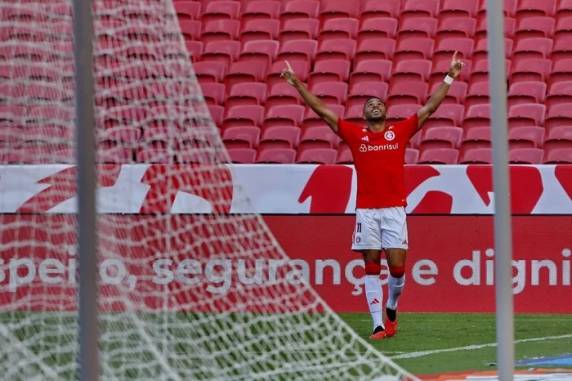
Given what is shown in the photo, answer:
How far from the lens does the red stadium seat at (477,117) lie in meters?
13.4

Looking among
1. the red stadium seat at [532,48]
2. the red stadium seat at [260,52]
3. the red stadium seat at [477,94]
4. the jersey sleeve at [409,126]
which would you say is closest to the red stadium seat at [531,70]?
the red stadium seat at [532,48]

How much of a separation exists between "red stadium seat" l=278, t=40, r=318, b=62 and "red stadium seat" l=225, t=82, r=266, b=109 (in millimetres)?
581

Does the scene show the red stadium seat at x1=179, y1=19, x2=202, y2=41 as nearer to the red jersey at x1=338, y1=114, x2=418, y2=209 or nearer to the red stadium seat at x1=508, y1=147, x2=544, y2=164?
the red stadium seat at x1=508, y1=147, x2=544, y2=164

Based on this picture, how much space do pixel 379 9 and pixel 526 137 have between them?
107 inches

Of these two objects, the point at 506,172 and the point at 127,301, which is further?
the point at 127,301

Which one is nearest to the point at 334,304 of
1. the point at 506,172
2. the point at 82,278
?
the point at 506,172

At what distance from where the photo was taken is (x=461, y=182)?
1145 centimetres

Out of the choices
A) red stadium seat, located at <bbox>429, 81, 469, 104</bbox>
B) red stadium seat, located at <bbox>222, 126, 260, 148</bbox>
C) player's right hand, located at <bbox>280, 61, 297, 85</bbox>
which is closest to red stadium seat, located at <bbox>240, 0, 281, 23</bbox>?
red stadium seat, located at <bbox>222, 126, 260, 148</bbox>

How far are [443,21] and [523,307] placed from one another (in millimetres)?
4343

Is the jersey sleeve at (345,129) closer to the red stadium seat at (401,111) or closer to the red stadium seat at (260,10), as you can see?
the red stadium seat at (401,111)

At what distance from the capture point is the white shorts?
1013 cm

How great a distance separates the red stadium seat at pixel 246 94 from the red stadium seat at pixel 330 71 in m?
0.51

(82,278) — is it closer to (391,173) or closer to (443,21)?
(391,173)

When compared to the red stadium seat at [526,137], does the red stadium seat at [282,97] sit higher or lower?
higher
